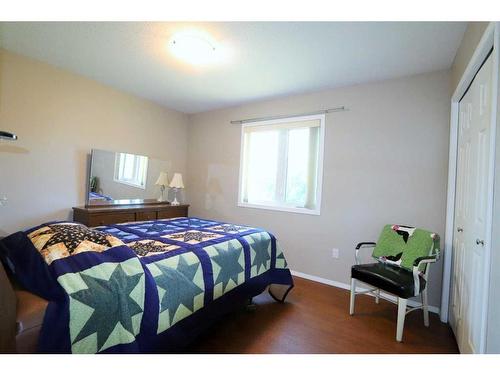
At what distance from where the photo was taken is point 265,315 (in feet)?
6.93

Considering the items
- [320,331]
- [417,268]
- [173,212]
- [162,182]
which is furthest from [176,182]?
[417,268]

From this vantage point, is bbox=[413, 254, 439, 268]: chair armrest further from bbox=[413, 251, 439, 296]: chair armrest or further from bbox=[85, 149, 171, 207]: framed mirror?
bbox=[85, 149, 171, 207]: framed mirror

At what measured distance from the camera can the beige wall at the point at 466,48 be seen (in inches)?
56.7

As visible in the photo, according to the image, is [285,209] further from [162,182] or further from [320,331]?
[162,182]

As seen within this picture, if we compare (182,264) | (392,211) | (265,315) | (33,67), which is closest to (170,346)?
(182,264)

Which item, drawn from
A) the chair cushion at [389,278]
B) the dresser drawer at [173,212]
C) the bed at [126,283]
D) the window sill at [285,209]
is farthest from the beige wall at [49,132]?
the chair cushion at [389,278]

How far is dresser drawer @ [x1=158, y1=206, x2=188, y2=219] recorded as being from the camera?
3.39 m

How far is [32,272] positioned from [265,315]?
5.64 feet

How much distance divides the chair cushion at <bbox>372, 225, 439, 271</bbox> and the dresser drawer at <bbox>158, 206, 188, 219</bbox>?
8.98 ft

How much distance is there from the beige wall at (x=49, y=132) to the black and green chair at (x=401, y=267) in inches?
129

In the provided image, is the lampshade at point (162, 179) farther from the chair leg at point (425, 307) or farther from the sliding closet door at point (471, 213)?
the sliding closet door at point (471, 213)

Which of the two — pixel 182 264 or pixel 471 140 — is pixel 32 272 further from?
pixel 471 140

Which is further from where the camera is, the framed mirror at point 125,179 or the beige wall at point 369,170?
the framed mirror at point 125,179

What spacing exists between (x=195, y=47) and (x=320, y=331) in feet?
8.42
